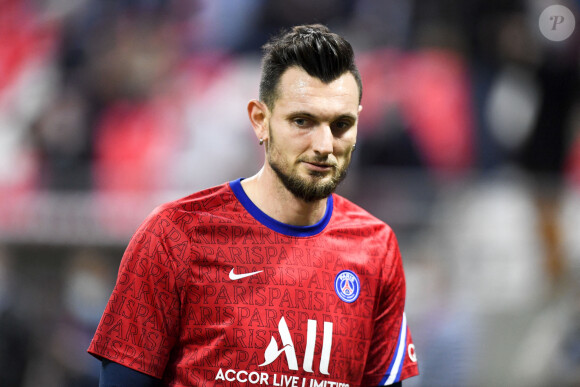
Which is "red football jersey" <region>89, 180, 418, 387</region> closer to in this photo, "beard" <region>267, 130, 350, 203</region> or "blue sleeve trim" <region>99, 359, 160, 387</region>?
"blue sleeve trim" <region>99, 359, 160, 387</region>

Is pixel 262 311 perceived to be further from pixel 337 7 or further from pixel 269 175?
pixel 337 7

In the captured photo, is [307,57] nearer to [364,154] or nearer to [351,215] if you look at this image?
[351,215]

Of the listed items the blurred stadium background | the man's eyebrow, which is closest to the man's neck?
the man's eyebrow

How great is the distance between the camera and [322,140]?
2.39 m

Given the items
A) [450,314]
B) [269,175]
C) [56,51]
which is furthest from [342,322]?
[56,51]

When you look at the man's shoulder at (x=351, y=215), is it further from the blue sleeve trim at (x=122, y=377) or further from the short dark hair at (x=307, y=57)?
the blue sleeve trim at (x=122, y=377)

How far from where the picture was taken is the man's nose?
239 centimetres

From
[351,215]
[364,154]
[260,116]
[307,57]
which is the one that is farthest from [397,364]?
[364,154]

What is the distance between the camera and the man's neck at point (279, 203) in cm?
256

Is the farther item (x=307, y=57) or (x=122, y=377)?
(x=307, y=57)

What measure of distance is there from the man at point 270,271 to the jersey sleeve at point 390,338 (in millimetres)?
48

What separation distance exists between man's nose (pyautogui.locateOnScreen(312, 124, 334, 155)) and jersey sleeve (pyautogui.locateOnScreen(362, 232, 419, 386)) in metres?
0.54

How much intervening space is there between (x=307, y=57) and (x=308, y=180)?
1.24 feet

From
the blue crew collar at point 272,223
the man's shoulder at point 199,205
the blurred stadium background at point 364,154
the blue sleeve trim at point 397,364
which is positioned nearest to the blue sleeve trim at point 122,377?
the man's shoulder at point 199,205
